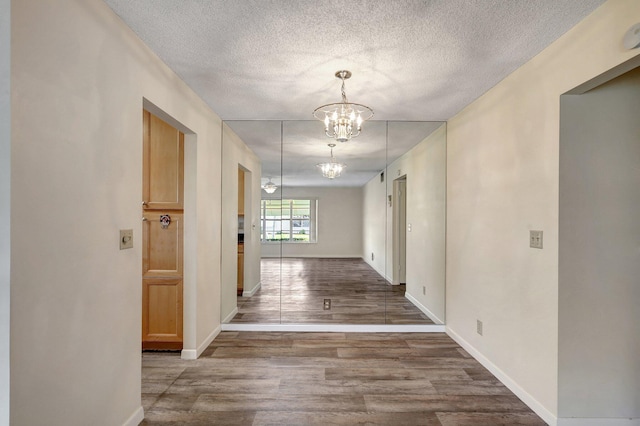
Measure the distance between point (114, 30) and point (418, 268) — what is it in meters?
3.94

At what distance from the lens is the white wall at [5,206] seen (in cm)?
121

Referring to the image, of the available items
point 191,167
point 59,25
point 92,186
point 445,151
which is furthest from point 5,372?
point 445,151

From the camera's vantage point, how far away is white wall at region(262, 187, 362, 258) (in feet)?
14.7

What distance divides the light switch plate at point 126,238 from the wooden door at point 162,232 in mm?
1202

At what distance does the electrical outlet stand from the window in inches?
105

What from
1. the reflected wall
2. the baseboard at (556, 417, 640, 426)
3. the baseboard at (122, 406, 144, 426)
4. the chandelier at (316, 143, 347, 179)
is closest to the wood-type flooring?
the baseboard at (122, 406, 144, 426)

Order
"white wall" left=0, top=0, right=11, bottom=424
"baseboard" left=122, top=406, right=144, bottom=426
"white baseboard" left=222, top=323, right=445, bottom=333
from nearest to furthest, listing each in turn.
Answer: "white wall" left=0, top=0, right=11, bottom=424
"baseboard" left=122, top=406, right=144, bottom=426
"white baseboard" left=222, top=323, right=445, bottom=333

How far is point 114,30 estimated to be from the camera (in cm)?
185

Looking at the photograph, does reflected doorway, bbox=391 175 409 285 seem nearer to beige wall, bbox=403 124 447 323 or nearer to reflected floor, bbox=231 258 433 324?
beige wall, bbox=403 124 447 323

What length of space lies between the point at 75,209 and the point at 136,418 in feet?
4.66

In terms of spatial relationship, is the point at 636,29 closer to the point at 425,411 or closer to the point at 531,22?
the point at 531,22

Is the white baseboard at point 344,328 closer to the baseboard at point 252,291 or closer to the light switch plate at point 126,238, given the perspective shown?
the baseboard at point 252,291

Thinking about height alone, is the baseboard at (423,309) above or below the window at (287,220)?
below

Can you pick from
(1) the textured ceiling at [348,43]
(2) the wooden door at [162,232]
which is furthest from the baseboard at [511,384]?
(2) the wooden door at [162,232]
